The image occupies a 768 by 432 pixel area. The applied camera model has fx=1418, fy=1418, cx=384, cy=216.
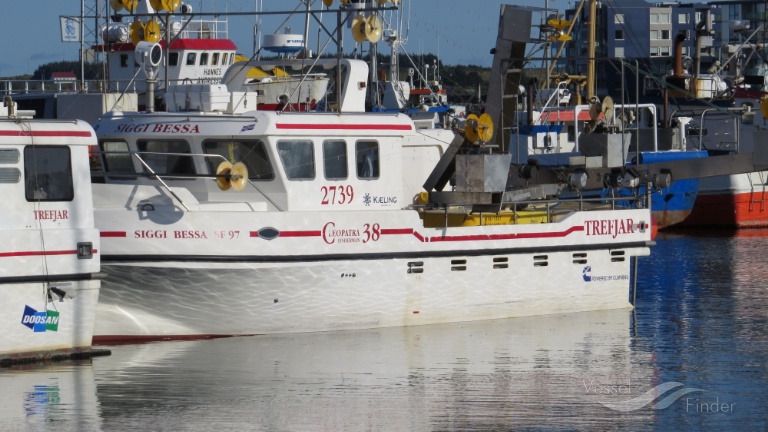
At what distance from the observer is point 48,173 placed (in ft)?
57.0

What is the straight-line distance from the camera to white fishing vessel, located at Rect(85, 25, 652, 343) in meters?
18.7

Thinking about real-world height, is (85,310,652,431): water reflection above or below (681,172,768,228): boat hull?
below

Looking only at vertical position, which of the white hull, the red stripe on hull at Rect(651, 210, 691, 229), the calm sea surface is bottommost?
the calm sea surface

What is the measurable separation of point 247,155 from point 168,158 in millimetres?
1179

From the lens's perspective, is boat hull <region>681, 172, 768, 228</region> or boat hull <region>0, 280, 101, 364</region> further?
boat hull <region>681, 172, 768, 228</region>

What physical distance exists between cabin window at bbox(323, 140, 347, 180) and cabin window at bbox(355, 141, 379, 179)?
0.21 m

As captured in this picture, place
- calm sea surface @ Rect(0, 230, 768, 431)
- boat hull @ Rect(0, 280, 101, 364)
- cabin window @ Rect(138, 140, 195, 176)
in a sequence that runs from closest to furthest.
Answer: calm sea surface @ Rect(0, 230, 768, 431) → boat hull @ Rect(0, 280, 101, 364) → cabin window @ Rect(138, 140, 195, 176)

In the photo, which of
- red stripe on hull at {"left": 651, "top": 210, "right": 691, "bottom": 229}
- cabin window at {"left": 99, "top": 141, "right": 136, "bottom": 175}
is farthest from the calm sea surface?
red stripe on hull at {"left": 651, "top": 210, "right": 691, "bottom": 229}

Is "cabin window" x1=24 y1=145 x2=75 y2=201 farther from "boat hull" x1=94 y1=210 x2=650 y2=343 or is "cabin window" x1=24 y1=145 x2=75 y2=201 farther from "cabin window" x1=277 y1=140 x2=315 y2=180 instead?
"cabin window" x1=277 y1=140 x2=315 y2=180

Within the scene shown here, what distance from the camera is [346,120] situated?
20.1 metres

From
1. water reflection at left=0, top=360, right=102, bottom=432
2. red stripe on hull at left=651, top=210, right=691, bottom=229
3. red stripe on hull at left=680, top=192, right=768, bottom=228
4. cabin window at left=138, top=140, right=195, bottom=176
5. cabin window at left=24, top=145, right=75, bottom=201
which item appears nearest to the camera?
water reflection at left=0, top=360, right=102, bottom=432

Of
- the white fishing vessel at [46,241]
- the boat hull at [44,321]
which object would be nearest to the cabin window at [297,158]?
the white fishing vessel at [46,241]

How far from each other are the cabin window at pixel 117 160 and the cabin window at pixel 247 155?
1.31m

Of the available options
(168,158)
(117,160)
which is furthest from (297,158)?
(117,160)
